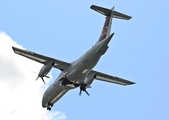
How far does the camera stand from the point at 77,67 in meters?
40.8

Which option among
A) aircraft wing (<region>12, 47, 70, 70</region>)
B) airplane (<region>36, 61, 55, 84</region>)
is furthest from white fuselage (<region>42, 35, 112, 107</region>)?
airplane (<region>36, 61, 55, 84</region>)

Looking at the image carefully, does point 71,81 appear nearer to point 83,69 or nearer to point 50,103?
point 83,69

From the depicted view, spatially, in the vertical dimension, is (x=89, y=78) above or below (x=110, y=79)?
above

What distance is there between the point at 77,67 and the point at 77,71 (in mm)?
371

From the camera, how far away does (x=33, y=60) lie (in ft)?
145

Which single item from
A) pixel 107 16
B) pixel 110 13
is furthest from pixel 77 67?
pixel 110 13

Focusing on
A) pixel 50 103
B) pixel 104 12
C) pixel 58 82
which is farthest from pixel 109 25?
pixel 50 103

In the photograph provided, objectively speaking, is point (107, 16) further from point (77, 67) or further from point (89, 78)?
point (77, 67)

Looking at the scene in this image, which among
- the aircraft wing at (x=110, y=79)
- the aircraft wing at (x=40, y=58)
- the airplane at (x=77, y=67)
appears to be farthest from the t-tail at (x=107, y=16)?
the aircraft wing at (x=110, y=79)

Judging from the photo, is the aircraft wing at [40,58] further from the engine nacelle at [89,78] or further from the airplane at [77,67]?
the engine nacelle at [89,78]

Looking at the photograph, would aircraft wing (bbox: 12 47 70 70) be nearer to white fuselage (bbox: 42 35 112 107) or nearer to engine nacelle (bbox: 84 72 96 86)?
white fuselage (bbox: 42 35 112 107)

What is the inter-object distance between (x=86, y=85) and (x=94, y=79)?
1.86 meters

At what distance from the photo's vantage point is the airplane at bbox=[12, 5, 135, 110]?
39.5 metres

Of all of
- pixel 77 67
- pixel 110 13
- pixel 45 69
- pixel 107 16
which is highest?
pixel 110 13
